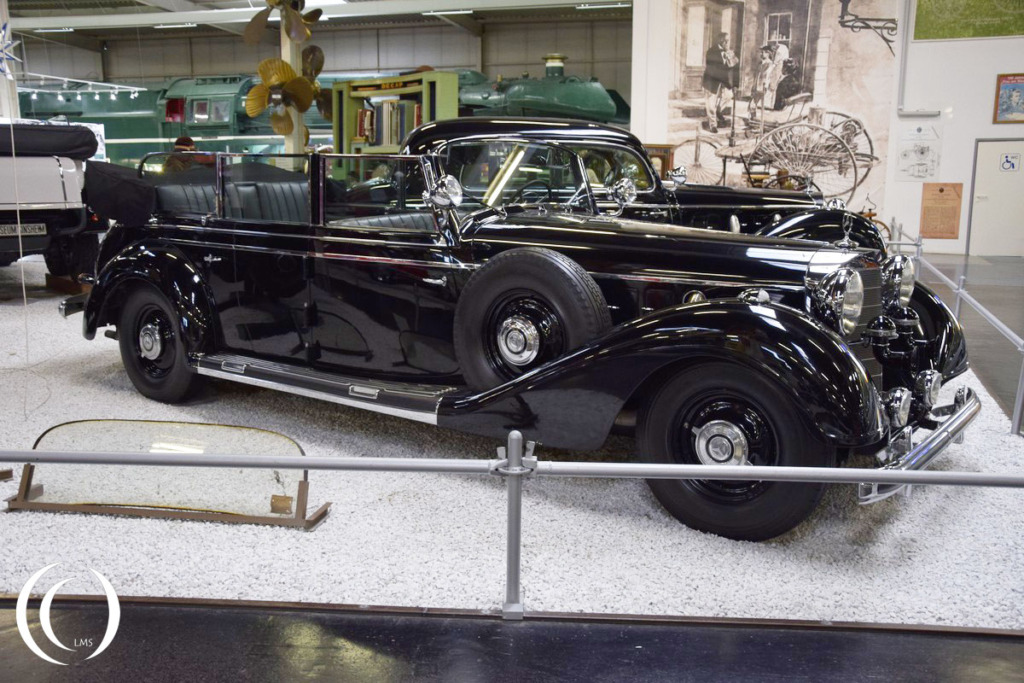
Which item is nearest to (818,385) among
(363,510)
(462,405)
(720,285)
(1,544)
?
(720,285)

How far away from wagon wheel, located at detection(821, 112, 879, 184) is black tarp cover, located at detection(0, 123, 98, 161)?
1004 centimetres

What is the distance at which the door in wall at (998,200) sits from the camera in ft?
42.2

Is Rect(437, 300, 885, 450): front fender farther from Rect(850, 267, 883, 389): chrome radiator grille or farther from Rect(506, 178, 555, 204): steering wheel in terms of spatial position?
Rect(506, 178, 555, 204): steering wheel

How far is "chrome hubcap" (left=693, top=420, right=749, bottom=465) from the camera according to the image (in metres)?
3.08

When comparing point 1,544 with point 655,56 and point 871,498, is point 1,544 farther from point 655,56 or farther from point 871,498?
point 655,56

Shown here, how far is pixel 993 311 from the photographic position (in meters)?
8.23

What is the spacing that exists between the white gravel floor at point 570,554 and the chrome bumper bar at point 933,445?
27 centimetres

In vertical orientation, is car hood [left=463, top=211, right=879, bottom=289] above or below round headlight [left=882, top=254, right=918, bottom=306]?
above

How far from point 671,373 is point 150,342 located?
10.9 ft

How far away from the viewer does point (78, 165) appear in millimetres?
8742

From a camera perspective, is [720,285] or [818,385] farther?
[720,285]

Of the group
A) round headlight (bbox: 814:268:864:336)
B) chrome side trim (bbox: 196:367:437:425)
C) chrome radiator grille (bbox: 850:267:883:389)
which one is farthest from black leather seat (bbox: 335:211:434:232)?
chrome radiator grille (bbox: 850:267:883:389)

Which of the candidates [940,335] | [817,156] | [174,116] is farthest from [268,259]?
[174,116]

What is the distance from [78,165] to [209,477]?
676 centimetres
